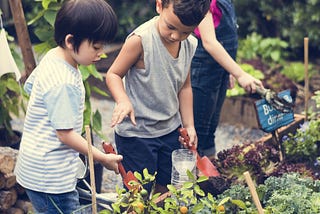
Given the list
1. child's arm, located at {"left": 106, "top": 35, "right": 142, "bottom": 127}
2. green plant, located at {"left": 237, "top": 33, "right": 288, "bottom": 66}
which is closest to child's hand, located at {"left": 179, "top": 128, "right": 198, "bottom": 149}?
child's arm, located at {"left": 106, "top": 35, "right": 142, "bottom": 127}

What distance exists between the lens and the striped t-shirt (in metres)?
2.74

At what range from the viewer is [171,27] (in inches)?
123

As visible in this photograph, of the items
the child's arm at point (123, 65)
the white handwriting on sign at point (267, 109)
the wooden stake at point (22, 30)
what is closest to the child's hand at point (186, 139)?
the child's arm at point (123, 65)

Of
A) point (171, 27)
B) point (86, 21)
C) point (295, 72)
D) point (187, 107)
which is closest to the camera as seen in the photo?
point (86, 21)

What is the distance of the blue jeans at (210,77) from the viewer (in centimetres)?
413

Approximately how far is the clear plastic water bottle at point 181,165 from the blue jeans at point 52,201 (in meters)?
0.51

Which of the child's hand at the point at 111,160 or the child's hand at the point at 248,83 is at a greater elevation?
the child's hand at the point at 248,83

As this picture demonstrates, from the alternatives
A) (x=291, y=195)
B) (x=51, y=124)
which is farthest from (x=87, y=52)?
(x=291, y=195)

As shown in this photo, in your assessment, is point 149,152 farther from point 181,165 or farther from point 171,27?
point 171,27

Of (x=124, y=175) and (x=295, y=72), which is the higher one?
(x=124, y=175)

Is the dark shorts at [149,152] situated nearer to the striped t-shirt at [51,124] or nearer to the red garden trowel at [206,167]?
the red garden trowel at [206,167]

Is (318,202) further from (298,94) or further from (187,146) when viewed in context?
(298,94)

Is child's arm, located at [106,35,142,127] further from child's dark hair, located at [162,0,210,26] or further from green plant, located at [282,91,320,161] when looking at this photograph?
green plant, located at [282,91,320,161]

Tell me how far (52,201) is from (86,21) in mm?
798
